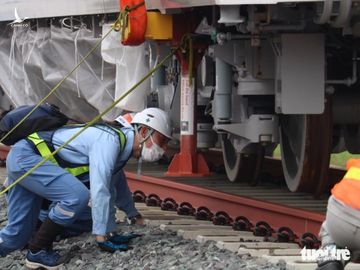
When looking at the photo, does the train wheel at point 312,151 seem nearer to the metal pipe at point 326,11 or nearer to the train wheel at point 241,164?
the train wheel at point 241,164

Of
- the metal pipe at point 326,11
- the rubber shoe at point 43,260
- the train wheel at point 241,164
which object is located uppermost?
the metal pipe at point 326,11

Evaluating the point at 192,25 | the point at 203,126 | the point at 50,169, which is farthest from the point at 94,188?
the point at 203,126

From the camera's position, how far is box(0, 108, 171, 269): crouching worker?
611 cm

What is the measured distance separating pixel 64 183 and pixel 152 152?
738 mm

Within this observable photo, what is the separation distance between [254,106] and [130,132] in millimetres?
1925

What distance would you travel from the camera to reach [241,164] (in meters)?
9.16

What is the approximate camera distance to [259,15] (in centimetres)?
685

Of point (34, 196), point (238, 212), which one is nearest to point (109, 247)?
point (34, 196)

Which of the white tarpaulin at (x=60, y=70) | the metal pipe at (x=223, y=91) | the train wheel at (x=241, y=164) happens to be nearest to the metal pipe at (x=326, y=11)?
the metal pipe at (x=223, y=91)

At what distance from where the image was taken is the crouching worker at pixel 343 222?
4.18 meters

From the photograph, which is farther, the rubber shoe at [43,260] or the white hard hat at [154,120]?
the white hard hat at [154,120]

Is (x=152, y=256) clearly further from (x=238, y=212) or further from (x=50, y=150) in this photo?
(x=238, y=212)

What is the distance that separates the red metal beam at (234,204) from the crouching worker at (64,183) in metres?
1.03

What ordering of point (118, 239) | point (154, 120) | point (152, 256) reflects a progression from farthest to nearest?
point (154, 120), point (118, 239), point (152, 256)
